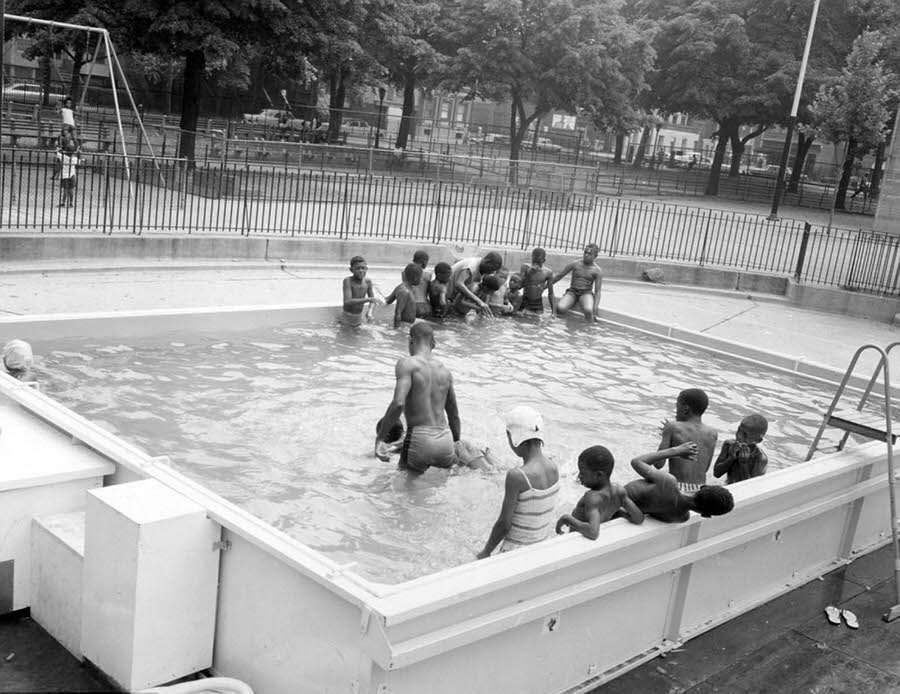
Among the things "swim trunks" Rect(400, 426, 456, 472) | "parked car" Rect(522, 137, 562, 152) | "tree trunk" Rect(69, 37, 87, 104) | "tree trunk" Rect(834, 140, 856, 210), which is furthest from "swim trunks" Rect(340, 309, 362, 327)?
"parked car" Rect(522, 137, 562, 152)

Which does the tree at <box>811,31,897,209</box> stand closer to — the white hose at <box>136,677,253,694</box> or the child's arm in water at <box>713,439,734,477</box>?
the child's arm in water at <box>713,439,734,477</box>

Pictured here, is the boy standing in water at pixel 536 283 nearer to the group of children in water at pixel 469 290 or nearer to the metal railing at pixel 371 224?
the group of children in water at pixel 469 290

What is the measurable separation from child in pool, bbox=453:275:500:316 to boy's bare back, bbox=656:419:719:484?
799 centimetres

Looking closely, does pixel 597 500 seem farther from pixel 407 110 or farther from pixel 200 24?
pixel 407 110

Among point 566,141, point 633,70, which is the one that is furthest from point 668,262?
point 566,141

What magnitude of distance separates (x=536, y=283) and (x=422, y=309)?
232cm

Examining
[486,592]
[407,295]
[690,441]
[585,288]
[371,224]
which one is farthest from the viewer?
[371,224]

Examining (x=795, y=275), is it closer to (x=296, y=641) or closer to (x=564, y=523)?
(x=564, y=523)

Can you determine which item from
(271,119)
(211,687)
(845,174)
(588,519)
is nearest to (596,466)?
(588,519)

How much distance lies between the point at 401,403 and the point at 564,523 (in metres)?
2.72

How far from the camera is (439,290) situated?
15.6 meters

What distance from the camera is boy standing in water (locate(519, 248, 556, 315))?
55.7 feet

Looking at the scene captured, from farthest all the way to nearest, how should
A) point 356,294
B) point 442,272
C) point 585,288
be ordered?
point 585,288, point 442,272, point 356,294

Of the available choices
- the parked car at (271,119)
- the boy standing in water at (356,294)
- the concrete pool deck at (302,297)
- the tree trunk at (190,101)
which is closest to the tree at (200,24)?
the tree trunk at (190,101)
